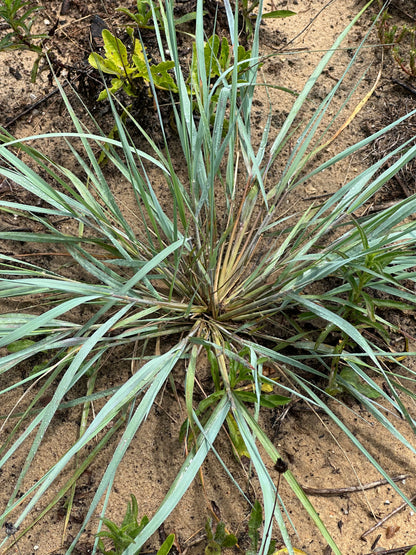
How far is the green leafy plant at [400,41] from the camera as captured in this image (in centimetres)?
166

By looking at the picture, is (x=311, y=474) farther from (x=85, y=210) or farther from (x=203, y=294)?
(x=85, y=210)

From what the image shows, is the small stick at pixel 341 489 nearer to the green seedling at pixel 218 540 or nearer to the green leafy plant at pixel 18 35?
the green seedling at pixel 218 540

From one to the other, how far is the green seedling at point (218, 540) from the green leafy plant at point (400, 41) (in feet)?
4.56

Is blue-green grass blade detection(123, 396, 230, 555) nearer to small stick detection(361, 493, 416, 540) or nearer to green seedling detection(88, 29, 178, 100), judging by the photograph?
small stick detection(361, 493, 416, 540)

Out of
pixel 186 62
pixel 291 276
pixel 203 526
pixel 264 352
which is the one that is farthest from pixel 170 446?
pixel 186 62

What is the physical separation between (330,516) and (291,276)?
53 centimetres

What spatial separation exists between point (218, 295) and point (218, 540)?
534 millimetres

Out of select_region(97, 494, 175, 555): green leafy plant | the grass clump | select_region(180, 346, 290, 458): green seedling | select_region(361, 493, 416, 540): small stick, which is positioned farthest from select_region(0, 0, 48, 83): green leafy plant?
select_region(361, 493, 416, 540): small stick

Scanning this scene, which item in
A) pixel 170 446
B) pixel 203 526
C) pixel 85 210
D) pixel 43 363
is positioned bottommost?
pixel 203 526

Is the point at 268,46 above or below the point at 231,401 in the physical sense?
above

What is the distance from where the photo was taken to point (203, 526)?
3.84ft

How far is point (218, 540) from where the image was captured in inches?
43.9

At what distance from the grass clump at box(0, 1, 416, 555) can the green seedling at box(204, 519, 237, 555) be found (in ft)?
0.27

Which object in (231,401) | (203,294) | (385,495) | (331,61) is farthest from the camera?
(331,61)
